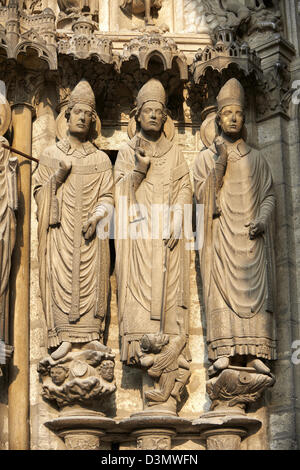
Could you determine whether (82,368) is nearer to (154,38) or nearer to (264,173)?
(264,173)

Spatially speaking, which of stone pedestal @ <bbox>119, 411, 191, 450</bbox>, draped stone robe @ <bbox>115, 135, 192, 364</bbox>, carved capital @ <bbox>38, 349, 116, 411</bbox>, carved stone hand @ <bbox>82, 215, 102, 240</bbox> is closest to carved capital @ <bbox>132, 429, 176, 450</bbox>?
stone pedestal @ <bbox>119, 411, 191, 450</bbox>

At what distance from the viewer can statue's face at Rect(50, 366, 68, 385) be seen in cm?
930

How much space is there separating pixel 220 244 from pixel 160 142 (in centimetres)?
108

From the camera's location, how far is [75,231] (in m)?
9.68

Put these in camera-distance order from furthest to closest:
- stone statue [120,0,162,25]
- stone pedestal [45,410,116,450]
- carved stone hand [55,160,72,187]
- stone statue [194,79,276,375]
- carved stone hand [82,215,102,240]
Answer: stone statue [120,0,162,25], carved stone hand [55,160,72,187], carved stone hand [82,215,102,240], stone statue [194,79,276,375], stone pedestal [45,410,116,450]

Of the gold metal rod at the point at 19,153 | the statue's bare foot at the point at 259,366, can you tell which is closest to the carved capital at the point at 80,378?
the statue's bare foot at the point at 259,366

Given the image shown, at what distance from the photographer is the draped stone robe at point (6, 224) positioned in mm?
9391

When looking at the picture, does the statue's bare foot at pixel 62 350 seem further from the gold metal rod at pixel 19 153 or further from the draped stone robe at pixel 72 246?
the gold metal rod at pixel 19 153

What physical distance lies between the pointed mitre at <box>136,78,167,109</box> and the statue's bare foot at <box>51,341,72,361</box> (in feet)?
7.15

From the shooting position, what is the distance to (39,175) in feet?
32.6

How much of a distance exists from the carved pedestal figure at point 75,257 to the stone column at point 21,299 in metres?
0.17

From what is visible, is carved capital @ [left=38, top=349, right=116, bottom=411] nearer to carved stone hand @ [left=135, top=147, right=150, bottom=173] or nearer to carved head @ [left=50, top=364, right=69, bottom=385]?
carved head @ [left=50, top=364, right=69, bottom=385]

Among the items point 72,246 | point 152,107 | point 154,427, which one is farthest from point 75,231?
point 154,427

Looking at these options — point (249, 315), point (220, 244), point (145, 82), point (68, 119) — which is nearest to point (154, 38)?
point (145, 82)
